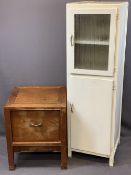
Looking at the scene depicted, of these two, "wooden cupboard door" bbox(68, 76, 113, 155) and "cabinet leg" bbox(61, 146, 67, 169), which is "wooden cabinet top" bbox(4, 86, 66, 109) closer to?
"wooden cupboard door" bbox(68, 76, 113, 155)

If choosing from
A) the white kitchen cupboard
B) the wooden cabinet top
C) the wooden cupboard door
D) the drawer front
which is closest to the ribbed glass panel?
the white kitchen cupboard

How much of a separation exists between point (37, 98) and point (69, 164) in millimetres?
606

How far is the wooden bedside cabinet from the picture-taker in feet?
6.69

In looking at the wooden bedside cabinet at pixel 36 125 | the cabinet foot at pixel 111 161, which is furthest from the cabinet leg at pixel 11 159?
the cabinet foot at pixel 111 161

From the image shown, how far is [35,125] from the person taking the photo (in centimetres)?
208

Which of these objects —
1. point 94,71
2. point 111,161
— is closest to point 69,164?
point 111,161

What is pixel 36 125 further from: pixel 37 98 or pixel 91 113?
pixel 91 113

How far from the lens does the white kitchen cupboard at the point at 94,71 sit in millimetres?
1894

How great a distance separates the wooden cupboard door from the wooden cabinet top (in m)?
0.13

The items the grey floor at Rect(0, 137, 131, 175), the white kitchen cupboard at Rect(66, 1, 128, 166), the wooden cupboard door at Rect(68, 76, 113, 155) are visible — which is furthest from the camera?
the grey floor at Rect(0, 137, 131, 175)

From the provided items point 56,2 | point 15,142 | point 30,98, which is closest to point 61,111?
point 30,98

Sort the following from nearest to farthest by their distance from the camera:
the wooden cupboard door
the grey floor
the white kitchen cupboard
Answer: the white kitchen cupboard → the wooden cupboard door → the grey floor

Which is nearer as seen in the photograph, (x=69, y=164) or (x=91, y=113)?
(x=91, y=113)

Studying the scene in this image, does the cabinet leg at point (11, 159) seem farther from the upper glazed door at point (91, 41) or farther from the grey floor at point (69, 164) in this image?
the upper glazed door at point (91, 41)
